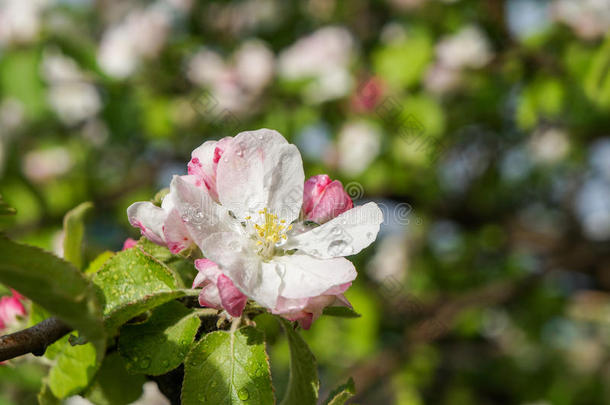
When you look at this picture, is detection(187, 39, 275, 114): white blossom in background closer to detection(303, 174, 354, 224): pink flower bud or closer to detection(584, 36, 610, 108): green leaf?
detection(584, 36, 610, 108): green leaf

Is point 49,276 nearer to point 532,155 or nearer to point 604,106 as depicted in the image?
point 604,106

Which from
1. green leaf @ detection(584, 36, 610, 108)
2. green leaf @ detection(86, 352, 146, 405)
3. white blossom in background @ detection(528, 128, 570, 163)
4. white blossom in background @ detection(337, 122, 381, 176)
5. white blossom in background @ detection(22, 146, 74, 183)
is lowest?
white blossom in background @ detection(528, 128, 570, 163)

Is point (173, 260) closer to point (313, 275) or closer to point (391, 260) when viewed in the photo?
point (313, 275)

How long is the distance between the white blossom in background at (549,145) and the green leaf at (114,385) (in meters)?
3.20

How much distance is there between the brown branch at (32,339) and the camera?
21.3 inches

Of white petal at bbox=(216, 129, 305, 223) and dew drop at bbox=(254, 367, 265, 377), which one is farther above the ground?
white petal at bbox=(216, 129, 305, 223)

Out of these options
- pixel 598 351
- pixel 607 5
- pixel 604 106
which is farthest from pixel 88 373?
pixel 598 351

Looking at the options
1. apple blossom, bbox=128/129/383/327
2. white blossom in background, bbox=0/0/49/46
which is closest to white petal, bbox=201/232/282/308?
apple blossom, bbox=128/129/383/327

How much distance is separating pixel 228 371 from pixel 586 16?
2.08 m

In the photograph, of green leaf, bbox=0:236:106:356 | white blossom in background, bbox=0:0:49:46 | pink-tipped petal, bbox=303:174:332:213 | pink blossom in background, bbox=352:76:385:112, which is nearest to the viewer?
green leaf, bbox=0:236:106:356

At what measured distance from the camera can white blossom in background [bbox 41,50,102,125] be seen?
2867 millimetres

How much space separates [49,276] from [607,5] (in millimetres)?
2357

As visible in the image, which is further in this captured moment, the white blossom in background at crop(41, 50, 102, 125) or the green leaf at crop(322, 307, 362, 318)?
the white blossom in background at crop(41, 50, 102, 125)

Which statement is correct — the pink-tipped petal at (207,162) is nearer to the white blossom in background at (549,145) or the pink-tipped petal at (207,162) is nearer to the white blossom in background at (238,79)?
the white blossom in background at (238,79)
